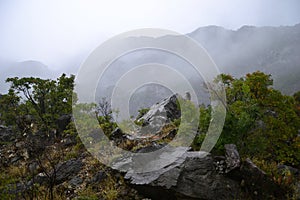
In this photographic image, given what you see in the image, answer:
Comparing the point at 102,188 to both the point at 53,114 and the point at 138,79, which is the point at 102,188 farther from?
the point at 53,114

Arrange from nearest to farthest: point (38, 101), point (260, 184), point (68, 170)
Answer: point (260, 184) → point (68, 170) → point (38, 101)

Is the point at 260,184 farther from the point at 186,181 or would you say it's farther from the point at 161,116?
the point at 161,116

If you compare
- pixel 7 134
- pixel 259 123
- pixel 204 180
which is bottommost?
pixel 204 180

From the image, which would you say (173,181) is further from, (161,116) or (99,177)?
(161,116)

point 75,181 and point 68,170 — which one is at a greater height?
point 68,170

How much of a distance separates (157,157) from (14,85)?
16.8m

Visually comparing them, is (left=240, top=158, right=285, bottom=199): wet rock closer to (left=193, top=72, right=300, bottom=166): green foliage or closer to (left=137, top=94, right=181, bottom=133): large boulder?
(left=193, top=72, right=300, bottom=166): green foliage

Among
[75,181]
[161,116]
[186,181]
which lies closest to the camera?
[186,181]

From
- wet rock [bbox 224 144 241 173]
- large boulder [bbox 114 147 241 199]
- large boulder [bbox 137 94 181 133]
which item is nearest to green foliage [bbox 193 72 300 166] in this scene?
wet rock [bbox 224 144 241 173]

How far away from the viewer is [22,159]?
17.6 m

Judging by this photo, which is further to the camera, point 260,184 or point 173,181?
point 260,184

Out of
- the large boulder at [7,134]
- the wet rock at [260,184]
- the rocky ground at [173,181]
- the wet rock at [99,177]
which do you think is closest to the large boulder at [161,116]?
the wet rock at [99,177]

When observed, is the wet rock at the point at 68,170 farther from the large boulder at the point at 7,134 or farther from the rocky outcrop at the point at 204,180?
the large boulder at the point at 7,134

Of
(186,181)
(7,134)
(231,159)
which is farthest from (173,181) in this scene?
(7,134)
